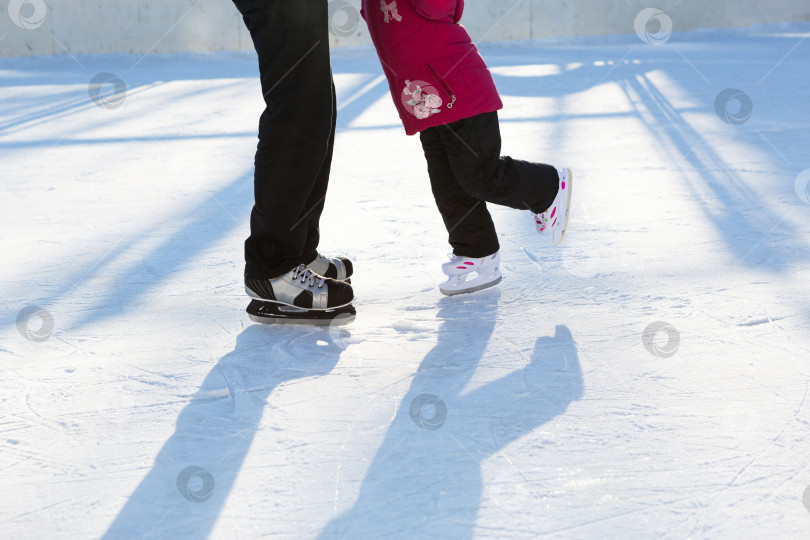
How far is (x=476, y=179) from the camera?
1769 mm

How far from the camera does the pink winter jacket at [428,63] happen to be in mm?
1684

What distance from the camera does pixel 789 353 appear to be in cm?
153

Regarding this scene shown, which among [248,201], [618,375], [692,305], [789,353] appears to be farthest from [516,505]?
[248,201]

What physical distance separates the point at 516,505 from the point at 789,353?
72cm

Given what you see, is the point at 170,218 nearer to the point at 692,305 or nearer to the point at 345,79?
the point at 692,305
